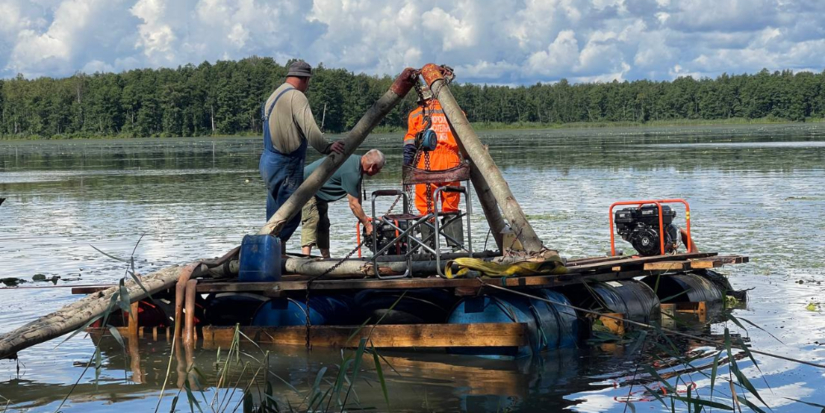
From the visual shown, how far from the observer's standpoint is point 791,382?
296 inches

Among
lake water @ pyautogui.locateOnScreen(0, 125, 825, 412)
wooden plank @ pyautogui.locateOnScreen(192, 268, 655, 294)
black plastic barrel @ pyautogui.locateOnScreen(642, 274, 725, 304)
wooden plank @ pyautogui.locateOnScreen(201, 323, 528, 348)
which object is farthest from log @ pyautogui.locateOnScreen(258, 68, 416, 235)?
black plastic barrel @ pyautogui.locateOnScreen(642, 274, 725, 304)

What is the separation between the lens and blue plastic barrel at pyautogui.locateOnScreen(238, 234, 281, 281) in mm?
9000

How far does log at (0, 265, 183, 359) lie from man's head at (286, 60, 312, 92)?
1.93m

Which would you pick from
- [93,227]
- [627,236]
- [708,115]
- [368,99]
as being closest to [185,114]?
[368,99]

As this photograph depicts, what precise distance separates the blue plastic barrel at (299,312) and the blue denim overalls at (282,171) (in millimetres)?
699

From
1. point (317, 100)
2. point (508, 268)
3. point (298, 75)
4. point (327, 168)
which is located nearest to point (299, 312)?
point (327, 168)

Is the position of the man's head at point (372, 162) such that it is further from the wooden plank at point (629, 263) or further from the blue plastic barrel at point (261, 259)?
the wooden plank at point (629, 263)

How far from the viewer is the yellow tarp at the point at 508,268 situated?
8234mm

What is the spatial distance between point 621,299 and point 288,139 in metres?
3.26

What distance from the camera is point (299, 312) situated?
902cm

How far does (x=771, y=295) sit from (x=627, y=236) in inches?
61.9

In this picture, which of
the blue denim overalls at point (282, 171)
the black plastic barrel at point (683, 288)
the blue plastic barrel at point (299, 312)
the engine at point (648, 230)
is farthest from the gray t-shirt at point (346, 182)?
the black plastic barrel at point (683, 288)

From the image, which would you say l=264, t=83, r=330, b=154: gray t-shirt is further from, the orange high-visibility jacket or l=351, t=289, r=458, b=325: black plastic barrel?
the orange high-visibility jacket

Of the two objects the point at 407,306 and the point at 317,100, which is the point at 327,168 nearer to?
the point at 407,306
